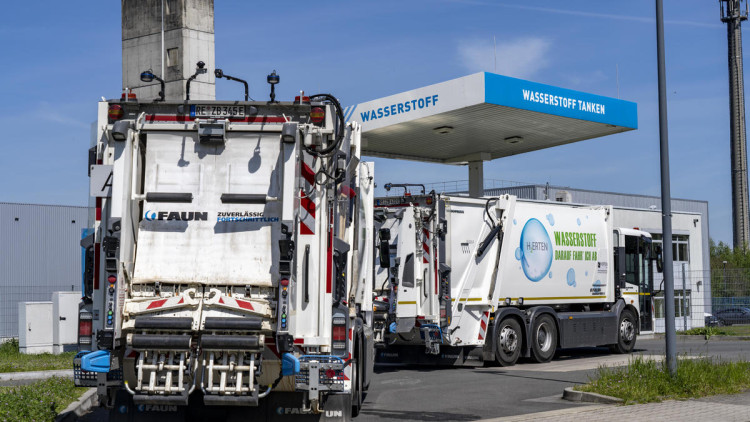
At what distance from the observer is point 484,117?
821 inches

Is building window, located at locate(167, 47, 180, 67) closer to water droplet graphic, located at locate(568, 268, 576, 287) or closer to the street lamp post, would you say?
water droplet graphic, located at locate(568, 268, 576, 287)

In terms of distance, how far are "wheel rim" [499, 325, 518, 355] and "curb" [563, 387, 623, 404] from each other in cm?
475

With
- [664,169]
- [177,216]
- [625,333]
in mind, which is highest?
[664,169]

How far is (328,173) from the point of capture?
344 inches

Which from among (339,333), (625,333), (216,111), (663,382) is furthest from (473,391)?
(625,333)

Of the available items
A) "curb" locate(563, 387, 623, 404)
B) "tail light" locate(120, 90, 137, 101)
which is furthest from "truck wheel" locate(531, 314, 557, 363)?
"tail light" locate(120, 90, 137, 101)

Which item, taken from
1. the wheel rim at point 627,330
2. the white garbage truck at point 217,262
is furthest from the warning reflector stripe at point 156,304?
the wheel rim at point 627,330

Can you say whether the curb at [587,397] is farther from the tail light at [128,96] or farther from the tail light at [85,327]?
the tail light at [128,96]

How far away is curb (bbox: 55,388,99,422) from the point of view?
9875 millimetres

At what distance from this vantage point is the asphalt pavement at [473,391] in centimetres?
1102

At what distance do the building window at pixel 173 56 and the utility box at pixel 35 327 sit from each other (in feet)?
41.0

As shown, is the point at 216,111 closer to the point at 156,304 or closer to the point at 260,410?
the point at 156,304

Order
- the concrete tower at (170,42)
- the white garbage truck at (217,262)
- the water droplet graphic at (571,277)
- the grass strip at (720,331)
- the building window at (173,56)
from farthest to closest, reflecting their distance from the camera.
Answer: the building window at (173,56), the concrete tower at (170,42), the grass strip at (720,331), the water droplet graphic at (571,277), the white garbage truck at (217,262)

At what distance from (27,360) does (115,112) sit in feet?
41.0
